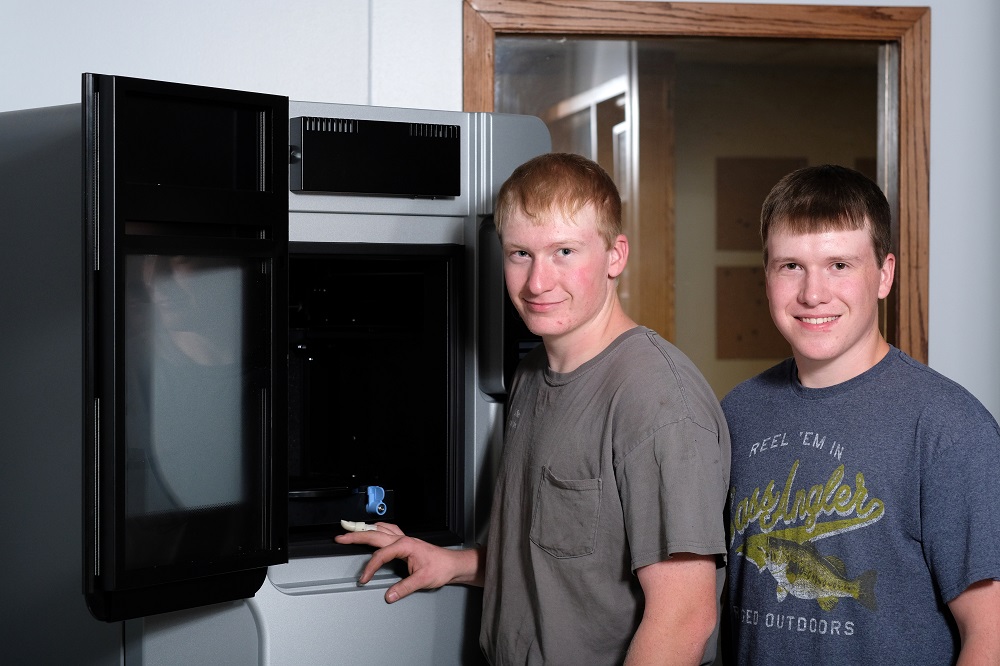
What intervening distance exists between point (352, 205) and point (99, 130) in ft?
1.30

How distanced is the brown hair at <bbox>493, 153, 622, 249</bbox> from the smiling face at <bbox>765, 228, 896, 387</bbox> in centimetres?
24

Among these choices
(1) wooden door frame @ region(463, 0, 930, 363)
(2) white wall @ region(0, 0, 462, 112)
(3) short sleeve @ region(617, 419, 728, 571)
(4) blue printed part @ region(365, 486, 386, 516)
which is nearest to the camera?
(3) short sleeve @ region(617, 419, 728, 571)

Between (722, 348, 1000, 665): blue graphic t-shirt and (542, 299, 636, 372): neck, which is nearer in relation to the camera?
(722, 348, 1000, 665): blue graphic t-shirt

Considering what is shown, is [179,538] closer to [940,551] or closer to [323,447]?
[323,447]

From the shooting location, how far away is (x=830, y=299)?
1254mm

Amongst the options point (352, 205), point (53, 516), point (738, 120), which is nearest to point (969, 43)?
point (738, 120)

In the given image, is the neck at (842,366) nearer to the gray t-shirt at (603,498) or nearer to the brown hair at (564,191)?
the gray t-shirt at (603,498)

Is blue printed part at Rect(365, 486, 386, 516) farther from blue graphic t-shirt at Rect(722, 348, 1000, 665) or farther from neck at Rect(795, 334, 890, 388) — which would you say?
neck at Rect(795, 334, 890, 388)

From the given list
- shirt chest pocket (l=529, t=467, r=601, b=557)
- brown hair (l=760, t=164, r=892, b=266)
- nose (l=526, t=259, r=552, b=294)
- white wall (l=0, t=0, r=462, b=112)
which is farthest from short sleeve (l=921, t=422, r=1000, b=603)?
white wall (l=0, t=0, r=462, b=112)

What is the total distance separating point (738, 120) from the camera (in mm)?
2678

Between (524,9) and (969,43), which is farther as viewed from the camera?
(969,43)

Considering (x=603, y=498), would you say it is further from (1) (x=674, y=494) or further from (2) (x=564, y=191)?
(2) (x=564, y=191)

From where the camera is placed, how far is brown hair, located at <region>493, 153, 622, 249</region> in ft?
4.07

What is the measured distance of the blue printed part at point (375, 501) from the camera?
148 cm
